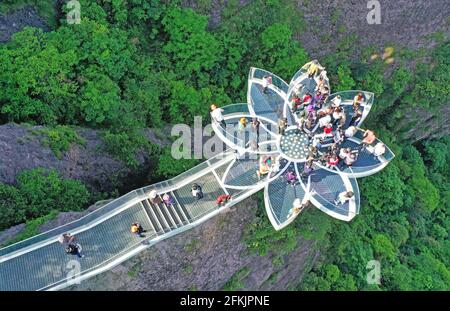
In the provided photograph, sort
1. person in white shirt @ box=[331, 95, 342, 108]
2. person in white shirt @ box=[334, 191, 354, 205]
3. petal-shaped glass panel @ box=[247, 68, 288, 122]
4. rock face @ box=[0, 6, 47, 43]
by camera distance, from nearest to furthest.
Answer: person in white shirt @ box=[334, 191, 354, 205] → person in white shirt @ box=[331, 95, 342, 108] → petal-shaped glass panel @ box=[247, 68, 288, 122] → rock face @ box=[0, 6, 47, 43]

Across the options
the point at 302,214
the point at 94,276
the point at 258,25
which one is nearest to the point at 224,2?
the point at 258,25

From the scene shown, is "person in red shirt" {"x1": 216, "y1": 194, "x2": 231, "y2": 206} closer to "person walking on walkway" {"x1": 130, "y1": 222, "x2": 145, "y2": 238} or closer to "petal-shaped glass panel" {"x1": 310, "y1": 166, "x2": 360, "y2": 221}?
"person walking on walkway" {"x1": 130, "y1": 222, "x2": 145, "y2": 238}

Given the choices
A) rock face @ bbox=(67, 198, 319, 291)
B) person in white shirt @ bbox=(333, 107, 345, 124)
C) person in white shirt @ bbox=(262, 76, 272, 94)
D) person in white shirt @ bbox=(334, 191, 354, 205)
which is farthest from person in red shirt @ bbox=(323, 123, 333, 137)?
rock face @ bbox=(67, 198, 319, 291)

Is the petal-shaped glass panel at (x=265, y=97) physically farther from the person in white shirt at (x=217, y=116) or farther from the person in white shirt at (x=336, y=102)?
the person in white shirt at (x=336, y=102)

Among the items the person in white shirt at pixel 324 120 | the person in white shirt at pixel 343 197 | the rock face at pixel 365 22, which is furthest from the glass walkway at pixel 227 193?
the rock face at pixel 365 22

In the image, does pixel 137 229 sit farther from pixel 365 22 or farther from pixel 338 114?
pixel 365 22
